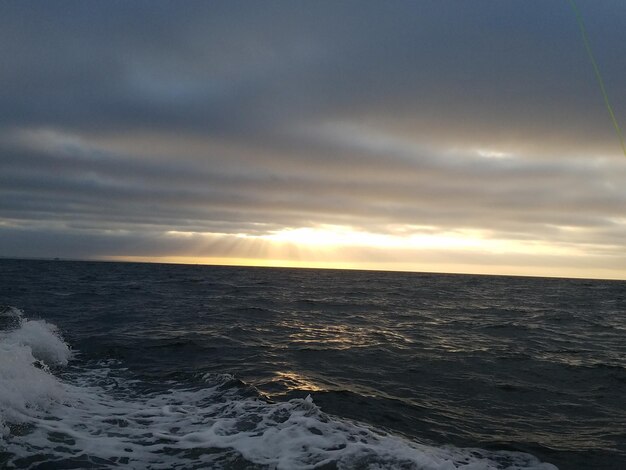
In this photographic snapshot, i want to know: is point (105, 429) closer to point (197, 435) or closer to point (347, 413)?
point (197, 435)

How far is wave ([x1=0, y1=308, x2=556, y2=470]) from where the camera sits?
7047 mm

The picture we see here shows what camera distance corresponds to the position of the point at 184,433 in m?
8.27

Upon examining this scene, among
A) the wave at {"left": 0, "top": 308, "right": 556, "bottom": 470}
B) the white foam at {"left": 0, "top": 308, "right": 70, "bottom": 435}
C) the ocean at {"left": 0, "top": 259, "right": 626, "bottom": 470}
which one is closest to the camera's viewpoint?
the wave at {"left": 0, "top": 308, "right": 556, "bottom": 470}

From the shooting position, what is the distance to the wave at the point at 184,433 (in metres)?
7.05

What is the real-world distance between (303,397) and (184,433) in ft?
10.8

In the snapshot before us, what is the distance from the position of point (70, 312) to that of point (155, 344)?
455 inches

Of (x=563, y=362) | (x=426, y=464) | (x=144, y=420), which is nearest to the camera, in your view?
(x=426, y=464)

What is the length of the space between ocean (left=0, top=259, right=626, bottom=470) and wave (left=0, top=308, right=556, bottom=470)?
4 cm

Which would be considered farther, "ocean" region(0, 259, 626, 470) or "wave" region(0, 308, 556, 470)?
"ocean" region(0, 259, 626, 470)

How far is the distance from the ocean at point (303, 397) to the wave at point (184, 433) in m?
0.04

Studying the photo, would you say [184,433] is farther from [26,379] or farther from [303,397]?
[26,379]

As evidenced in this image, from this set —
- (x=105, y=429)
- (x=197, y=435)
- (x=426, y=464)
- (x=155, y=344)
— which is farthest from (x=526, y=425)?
(x=155, y=344)

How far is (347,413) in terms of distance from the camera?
970 cm

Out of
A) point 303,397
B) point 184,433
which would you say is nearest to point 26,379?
point 184,433
